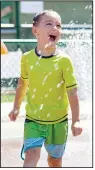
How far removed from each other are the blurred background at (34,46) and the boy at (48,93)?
49.5 inches

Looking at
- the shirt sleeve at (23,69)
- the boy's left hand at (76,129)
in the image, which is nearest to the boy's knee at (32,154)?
the boy's left hand at (76,129)

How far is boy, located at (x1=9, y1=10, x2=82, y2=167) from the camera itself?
3674 mm

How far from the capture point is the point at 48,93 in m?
3.72

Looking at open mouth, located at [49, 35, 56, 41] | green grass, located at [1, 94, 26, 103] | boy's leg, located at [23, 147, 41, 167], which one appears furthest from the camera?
green grass, located at [1, 94, 26, 103]

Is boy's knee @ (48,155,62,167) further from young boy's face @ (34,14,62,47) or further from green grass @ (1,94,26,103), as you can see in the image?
green grass @ (1,94,26,103)

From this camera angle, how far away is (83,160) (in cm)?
521

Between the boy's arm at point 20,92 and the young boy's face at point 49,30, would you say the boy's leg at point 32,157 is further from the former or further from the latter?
the young boy's face at point 49,30

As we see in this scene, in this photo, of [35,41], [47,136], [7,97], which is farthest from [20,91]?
[35,41]

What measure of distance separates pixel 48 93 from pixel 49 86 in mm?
46

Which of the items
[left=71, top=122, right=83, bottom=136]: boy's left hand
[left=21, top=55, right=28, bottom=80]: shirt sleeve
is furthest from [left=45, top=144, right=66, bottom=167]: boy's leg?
[left=21, top=55, right=28, bottom=80]: shirt sleeve

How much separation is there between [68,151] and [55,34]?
219 cm

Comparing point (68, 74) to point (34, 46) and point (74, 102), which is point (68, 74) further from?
point (34, 46)

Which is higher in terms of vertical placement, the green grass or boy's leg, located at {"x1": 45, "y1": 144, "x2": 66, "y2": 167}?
boy's leg, located at {"x1": 45, "y1": 144, "x2": 66, "y2": 167}

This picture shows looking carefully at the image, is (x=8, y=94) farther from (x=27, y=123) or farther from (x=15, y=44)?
(x=27, y=123)
